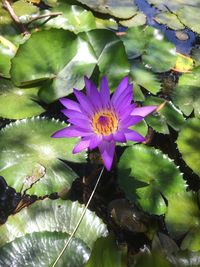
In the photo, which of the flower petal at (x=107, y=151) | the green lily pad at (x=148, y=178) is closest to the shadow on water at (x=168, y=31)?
the green lily pad at (x=148, y=178)

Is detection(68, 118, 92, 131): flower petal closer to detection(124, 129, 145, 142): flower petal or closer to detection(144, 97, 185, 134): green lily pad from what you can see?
detection(124, 129, 145, 142): flower petal

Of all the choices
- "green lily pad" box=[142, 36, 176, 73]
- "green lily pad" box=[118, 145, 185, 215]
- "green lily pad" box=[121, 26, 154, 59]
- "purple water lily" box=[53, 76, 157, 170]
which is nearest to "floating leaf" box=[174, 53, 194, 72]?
"green lily pad" box=[142, 36, 176, 73]

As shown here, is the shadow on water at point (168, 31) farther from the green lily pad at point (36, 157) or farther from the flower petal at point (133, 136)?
the flower petal at point (133, 136)

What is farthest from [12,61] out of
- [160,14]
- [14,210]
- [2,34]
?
[160,14]

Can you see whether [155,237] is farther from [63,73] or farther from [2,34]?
[2,34]

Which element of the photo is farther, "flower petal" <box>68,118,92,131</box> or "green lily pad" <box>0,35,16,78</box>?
"green lily pad" <box>0,35,16,78</box>

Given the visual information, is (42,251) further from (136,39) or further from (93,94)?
(136,39)
